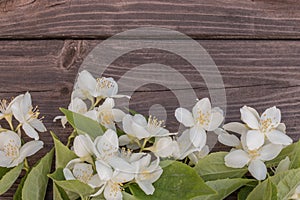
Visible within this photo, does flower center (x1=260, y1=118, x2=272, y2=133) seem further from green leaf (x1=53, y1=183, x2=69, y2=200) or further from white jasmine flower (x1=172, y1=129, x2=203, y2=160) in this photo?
green leaf (x1=53, y1=183, x2=69, y2=200)

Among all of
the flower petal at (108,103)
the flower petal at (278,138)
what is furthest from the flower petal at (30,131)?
the flower petal at (278,138)

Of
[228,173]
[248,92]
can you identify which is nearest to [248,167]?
[228,173]

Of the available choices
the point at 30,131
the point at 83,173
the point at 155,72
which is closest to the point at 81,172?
the point at 83,173

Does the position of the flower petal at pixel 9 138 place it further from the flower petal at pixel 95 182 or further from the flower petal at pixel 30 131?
the flower petal at pixel 95 182

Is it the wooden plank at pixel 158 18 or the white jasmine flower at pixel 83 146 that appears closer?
the white jasmine flower at pixel 83 146

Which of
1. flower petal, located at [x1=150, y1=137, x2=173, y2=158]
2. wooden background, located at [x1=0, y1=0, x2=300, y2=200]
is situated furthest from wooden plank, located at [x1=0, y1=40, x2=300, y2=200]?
flower petal, located at [x1=150, y1=137, x2=173, y2=158]
